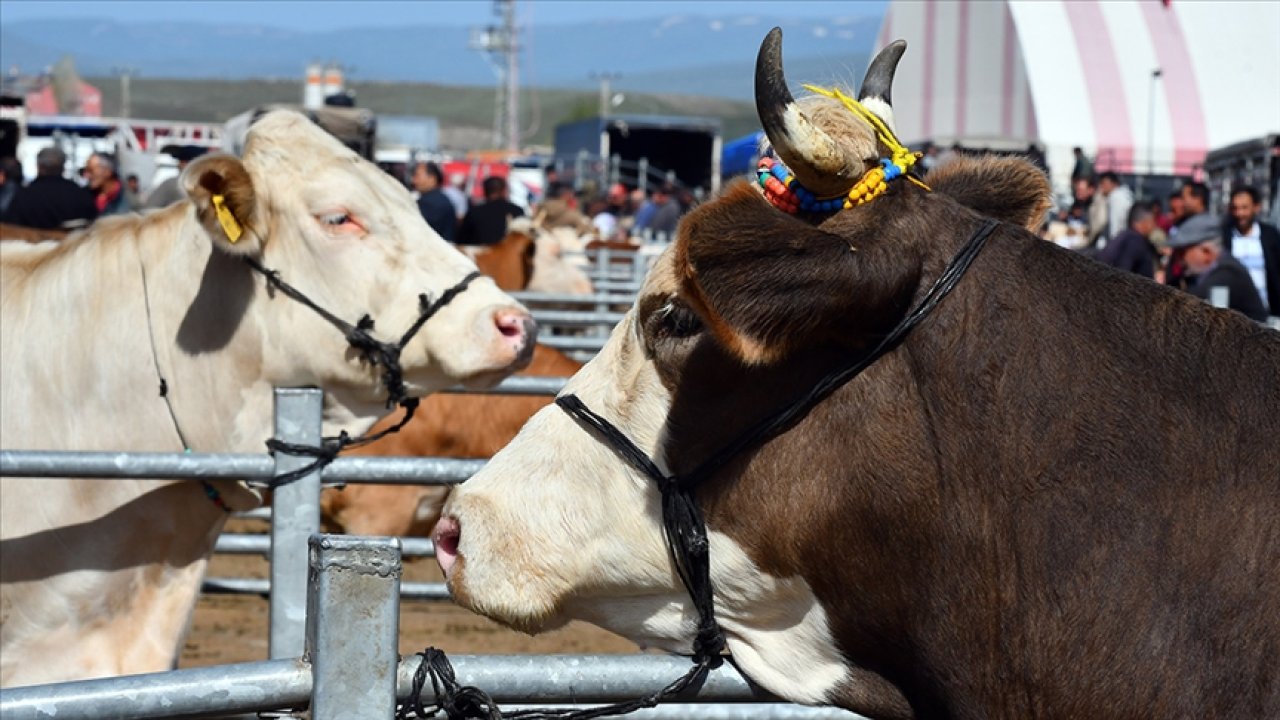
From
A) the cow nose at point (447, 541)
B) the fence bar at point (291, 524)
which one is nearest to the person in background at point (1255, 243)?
the fence bar at point (291, 524)

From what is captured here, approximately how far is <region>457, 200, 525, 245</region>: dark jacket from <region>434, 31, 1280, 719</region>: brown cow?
1239cm

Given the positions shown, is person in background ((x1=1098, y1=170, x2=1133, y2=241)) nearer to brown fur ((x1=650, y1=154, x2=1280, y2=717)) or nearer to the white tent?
the white tent

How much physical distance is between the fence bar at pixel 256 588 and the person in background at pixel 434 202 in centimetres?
651

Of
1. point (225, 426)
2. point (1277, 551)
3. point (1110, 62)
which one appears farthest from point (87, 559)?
point (1110, 62)

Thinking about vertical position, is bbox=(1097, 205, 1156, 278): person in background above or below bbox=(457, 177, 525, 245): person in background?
above

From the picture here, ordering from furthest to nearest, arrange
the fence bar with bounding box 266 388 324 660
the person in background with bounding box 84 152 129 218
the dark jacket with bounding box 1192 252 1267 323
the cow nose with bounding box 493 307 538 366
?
1. the person in background with bounding box 84 152 129 218
2. the dark jacket with bounding box 1192 252 1267 323
3. the cow nose with bounding box 493 307 538 366
4. the fence bar with bounding box 266 388 324 660

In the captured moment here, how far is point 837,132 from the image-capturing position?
2.21 meters

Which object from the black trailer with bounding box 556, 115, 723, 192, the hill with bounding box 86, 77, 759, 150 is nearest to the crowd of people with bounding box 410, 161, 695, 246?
the black trailer with bounding box 556, 115, 723, 192

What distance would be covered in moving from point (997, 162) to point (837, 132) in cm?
43

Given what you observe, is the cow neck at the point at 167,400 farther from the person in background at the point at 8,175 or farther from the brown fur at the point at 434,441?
the person in background at the point at 8,175

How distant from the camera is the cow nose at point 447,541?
2305mm

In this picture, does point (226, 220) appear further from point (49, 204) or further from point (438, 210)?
point (438, 210)

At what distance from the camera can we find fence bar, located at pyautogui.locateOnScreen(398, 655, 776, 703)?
1.99 m

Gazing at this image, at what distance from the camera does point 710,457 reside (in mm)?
2164
